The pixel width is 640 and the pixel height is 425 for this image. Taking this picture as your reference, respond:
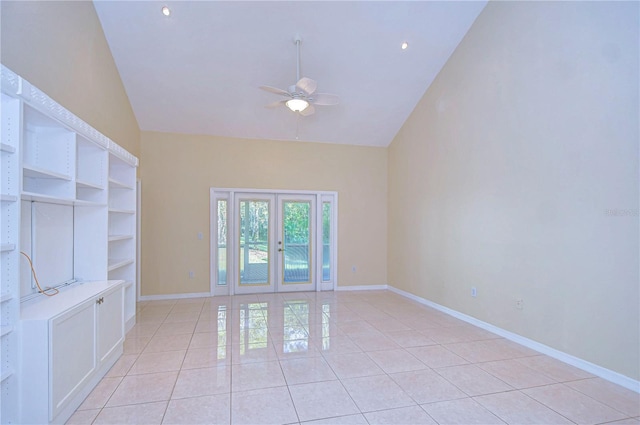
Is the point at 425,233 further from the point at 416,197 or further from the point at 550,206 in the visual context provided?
the point at 550,206

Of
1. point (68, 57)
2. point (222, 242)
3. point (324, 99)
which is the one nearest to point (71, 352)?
point (68, 57)

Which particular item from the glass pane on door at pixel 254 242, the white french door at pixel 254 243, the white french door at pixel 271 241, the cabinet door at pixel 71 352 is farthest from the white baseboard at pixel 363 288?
the cabinet door at pixel 71 352

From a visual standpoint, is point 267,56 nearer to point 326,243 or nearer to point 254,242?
point 254,242

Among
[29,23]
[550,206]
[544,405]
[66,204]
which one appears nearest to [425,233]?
[550,206]

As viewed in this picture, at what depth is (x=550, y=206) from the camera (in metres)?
3.44

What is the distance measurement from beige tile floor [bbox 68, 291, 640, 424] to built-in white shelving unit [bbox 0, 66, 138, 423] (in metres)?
0.51

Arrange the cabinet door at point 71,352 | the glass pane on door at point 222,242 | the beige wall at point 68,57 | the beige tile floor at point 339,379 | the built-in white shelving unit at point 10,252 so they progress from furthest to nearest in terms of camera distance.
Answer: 1. the glass pane on door at point 222,242
2. the beige wall at point 68,57
3. the beige tile floor at point 339,379
4. the cabinet door at point 71,352
5. the built-in white shelving unit at point 10,252

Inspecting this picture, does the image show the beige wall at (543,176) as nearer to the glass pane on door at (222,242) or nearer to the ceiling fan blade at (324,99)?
the ceiling fan blade at (324,99)

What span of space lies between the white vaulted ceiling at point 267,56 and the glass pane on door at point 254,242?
4.97ft

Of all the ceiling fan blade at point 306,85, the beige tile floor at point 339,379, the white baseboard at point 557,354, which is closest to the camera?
the beige tile floor at point 339,379

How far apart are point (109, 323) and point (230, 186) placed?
358cm

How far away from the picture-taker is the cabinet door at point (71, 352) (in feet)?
7.08

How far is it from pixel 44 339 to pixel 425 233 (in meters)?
5.12

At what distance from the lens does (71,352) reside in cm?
238
